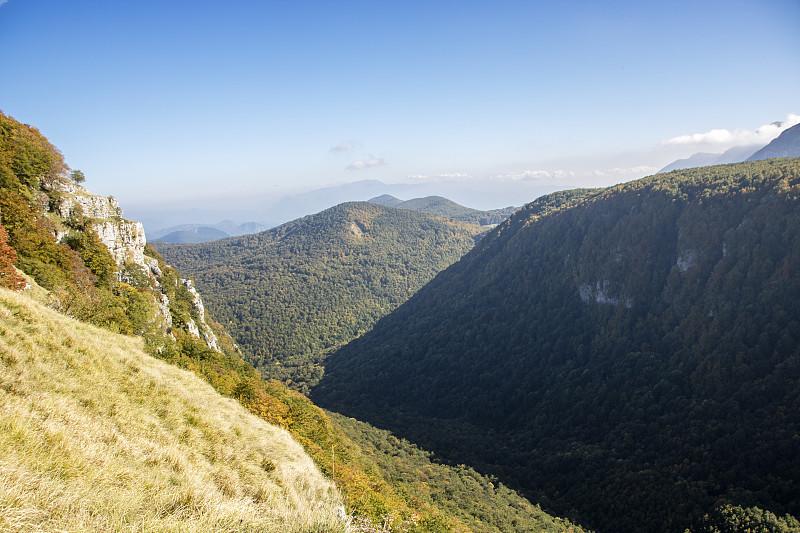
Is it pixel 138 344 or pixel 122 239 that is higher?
pixel 122 239

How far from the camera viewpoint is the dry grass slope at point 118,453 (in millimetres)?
4965

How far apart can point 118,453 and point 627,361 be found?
9277 centimetres

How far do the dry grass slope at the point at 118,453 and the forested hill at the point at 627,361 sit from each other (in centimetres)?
5203

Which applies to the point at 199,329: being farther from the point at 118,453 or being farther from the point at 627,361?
the point at 627,361

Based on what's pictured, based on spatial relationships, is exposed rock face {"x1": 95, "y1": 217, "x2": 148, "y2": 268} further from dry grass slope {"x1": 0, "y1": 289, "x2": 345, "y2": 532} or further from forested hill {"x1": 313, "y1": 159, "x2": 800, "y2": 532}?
forested hill {"x1": 313, "y1": 159, "x2": 800, "y2": 532}

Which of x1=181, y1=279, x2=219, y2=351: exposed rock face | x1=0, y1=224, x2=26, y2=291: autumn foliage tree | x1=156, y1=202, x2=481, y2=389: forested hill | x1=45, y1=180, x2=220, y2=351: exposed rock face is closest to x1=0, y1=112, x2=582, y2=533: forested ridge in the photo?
x1=0, y1=224, x2=26, y2=291: autumn foliage tree

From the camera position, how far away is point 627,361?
7700cm

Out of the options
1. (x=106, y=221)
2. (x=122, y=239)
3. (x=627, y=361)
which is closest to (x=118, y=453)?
(x=106, y=221)

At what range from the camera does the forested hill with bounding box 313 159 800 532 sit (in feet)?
154

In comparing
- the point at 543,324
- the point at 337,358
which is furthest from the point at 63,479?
the point at 337,358

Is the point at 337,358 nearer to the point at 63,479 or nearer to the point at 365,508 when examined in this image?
the point at 365,508

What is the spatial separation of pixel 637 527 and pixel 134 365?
57.6 metres

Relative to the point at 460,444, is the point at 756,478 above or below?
above

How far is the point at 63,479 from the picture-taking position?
17.9 feet
